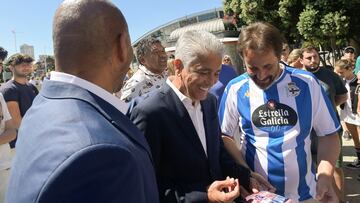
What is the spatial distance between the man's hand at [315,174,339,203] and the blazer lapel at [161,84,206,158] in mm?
764

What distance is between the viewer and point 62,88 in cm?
119

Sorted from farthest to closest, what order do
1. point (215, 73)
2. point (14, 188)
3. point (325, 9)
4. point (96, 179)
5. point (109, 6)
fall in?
point (325, 9) → point (215, 73) → point (109, 6) → point (14, 188) → point (96, 179)

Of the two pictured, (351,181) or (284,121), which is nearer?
(284,121)

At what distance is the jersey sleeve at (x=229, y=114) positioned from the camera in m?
2.57

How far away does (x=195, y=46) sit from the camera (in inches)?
82.7

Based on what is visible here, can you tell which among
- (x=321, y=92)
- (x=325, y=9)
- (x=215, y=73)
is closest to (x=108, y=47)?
(x=215, y=73)

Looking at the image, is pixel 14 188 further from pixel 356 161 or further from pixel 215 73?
pixel 356 161

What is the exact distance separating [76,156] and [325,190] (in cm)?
173

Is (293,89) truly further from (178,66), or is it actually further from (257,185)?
(178,66)

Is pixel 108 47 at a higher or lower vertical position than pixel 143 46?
higher

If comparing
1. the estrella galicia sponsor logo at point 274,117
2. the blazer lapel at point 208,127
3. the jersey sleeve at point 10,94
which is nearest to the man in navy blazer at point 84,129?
the blazer lapel at point 208,127

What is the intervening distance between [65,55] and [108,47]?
0.14m

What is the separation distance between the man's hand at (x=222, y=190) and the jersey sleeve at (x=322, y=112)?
2.61 ft

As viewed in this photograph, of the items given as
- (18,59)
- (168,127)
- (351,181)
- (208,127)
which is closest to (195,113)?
(208,127)
